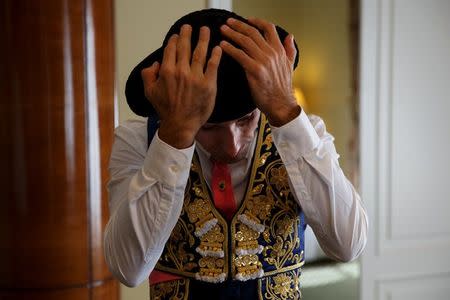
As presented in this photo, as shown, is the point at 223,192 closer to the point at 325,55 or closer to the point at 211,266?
the point at 211,266

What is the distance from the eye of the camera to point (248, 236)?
97 centimetres

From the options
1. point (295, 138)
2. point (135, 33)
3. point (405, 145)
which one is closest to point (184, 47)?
point (295, 138)

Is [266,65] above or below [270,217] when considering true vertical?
above

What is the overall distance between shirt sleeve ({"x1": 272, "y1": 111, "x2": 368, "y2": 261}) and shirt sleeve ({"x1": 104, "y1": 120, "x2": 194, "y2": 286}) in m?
0.17

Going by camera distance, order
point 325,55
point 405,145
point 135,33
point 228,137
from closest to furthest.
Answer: point 228,137, point 135,33, point 405,145, point 325,55

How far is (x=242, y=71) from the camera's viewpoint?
0.83m

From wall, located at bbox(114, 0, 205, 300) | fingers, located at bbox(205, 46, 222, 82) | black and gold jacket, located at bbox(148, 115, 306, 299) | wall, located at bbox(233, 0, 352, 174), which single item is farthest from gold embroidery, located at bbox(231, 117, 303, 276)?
wall, located at bbox(233, 0, 352, 174)

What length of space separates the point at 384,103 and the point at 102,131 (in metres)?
1.47

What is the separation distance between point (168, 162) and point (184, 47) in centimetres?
18

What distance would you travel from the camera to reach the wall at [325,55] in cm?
337

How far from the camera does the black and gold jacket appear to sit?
37.6 inches

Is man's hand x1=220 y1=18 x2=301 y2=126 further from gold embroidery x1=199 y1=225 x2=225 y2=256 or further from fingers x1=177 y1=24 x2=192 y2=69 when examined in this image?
gold embroidery x1=199 y1=225 x2=225 y2=256

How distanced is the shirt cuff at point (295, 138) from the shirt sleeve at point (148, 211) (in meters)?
0.15

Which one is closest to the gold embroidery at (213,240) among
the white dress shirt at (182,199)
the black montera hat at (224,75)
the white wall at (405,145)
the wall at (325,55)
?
the white dress shirt at (182,199)
